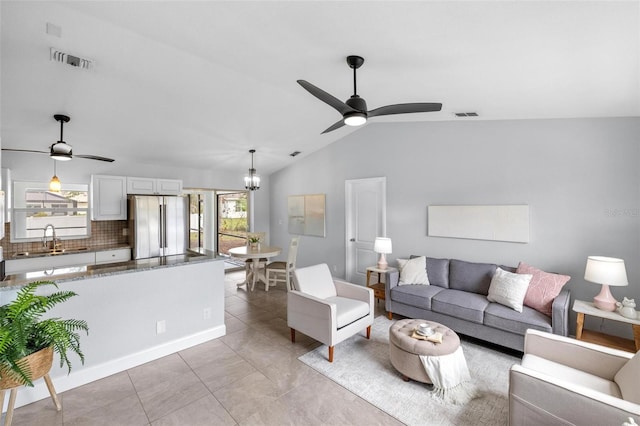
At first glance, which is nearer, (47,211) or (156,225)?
(47,211)

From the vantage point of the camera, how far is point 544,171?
11.8ft

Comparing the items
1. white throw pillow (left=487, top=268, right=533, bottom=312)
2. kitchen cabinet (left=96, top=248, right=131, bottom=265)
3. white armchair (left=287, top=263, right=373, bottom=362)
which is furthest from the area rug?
kitchen cabinet (left=96, top=248, right=131, bottom=265)

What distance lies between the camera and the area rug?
7.04ft

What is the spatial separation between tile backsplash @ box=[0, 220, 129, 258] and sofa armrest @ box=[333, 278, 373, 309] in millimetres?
4144

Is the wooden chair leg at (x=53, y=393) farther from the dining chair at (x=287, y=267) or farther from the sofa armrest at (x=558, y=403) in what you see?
the dining chair at (x=287, y=267)

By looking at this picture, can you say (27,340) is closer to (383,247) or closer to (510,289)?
(383,247)

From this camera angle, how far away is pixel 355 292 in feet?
11.5

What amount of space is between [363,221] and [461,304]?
2449mm

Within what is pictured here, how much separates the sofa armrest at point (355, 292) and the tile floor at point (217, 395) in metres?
0.70

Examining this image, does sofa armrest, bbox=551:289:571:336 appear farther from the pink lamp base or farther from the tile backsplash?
the tile backsplash

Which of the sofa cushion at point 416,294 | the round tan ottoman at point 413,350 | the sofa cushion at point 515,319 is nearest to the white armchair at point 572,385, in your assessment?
the round tan ottoman at point 413,350

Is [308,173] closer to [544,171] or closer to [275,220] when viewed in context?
[275,220]

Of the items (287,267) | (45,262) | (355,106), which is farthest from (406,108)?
(45,262)

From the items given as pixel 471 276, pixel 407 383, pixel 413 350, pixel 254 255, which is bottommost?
pixel 407 383
